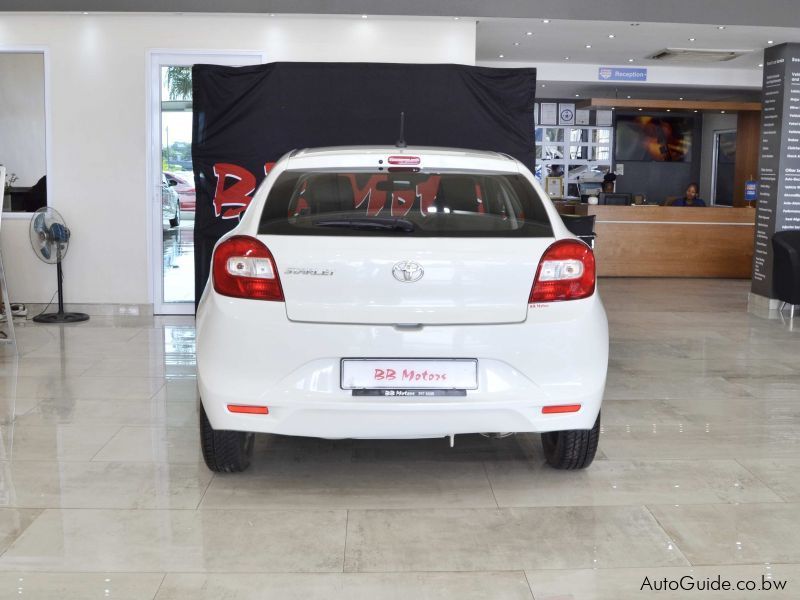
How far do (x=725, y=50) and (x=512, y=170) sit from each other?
25.4 ft

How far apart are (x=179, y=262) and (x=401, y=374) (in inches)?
Answer: 220

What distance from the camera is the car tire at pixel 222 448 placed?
3.53 m

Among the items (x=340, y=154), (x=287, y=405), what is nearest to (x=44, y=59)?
(x=340, y=154)

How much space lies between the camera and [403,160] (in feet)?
11.5

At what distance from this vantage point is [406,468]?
3.80m

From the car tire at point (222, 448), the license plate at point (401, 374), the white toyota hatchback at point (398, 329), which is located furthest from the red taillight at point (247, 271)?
the car tire at point (222, 448)

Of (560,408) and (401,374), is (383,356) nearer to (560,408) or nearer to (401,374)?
(401,374)

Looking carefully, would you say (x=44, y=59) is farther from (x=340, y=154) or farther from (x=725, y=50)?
(x=725, y=50)

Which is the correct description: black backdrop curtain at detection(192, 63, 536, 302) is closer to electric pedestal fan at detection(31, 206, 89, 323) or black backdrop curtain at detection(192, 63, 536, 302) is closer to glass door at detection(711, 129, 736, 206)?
electric pedestal fan at detection(31, 206, 89, 323)

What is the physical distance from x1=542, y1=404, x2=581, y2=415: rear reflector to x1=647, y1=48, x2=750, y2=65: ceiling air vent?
820 centimetres

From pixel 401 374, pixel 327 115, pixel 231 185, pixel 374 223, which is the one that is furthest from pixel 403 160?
pixel 231 185

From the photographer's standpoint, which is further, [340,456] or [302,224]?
[340,456]

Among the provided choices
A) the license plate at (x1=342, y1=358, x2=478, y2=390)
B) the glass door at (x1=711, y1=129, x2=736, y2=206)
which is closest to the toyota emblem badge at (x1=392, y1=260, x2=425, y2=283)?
the license plate at (x1=342, y1=358, x2=478, y2=390)

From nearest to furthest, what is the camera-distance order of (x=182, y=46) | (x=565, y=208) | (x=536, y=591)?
(x=536, y=591) → (x=182, y=46) → (x=565, y=208)
